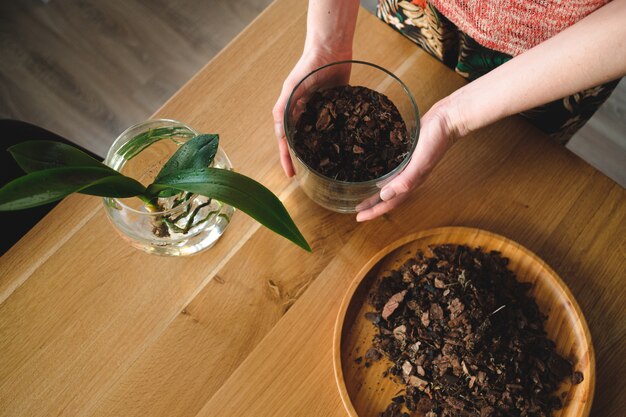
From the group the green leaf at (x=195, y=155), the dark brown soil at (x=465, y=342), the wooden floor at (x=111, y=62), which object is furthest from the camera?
the wooden floor at (x=111, y=62)

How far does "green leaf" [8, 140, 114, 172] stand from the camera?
565 millimetres

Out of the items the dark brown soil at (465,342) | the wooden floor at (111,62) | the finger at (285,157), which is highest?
the finger at (285,157)

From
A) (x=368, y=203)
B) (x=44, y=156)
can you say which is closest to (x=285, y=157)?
(x=368, y=203)

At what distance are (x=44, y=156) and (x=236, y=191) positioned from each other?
21cm

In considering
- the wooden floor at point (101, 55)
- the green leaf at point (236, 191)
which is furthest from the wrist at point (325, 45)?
the wooden floor at point (101, 55)

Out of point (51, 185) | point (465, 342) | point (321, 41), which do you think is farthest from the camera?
point (321, 41)

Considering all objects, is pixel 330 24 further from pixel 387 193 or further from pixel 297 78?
pixel 387 193

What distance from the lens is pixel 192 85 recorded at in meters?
0.94

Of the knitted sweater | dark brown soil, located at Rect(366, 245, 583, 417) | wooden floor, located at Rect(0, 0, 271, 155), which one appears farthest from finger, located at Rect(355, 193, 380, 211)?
wooden floor, located at Rect(0, 0, 271, 155)

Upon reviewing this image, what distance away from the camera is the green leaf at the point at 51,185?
1.69 ft

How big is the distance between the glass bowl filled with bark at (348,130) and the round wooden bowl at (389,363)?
0.40 feet

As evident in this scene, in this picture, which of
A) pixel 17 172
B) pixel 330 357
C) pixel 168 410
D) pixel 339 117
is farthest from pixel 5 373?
pixel 339 117

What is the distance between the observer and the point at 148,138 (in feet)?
2.40

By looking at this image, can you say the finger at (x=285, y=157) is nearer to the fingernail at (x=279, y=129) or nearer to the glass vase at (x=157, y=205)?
the fingernail at (x=279, y=129)
